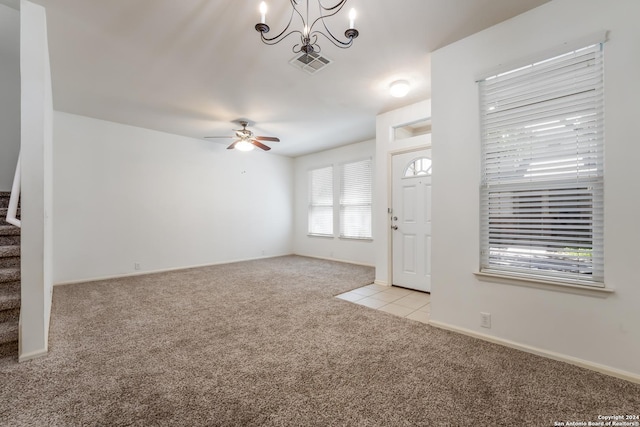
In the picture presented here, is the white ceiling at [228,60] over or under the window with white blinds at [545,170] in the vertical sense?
over

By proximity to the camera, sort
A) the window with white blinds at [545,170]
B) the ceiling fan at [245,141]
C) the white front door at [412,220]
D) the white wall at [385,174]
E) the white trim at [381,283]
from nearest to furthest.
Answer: the window with white blinds at [545,170], the white front door at [412,220], the white wall at [385,174], the white trim at [381,283], the ceiling fan at [245,141]

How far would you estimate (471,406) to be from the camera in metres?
1.65

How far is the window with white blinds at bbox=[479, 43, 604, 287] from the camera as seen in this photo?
2.04 metres

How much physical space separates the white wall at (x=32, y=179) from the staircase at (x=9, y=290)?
215 millimetres

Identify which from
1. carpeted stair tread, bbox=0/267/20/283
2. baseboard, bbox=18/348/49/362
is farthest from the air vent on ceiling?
baseboard, bbox=18/348/49/362

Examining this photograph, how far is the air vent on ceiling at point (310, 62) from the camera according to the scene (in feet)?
9.49

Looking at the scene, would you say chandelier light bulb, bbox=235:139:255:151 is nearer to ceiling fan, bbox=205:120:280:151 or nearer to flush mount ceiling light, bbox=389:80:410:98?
ceiling fan, bbox=205:120:280:151

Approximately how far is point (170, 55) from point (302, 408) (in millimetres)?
3393

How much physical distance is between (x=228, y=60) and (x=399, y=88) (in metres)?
→ 2.02

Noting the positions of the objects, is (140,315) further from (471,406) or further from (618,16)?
(618,16)

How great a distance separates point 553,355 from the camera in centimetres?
216

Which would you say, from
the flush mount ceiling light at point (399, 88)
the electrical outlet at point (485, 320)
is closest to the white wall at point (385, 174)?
the flush mount ceiling light at point (399, 88)

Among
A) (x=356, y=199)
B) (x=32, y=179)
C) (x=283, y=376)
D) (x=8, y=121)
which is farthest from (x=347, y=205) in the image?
(x=8, y=121)

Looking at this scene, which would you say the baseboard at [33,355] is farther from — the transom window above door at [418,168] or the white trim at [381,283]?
the transom window above door at [418,168]
